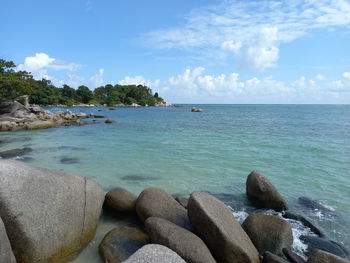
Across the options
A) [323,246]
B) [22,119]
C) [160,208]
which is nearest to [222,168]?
[323,246]

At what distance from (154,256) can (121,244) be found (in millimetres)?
2274

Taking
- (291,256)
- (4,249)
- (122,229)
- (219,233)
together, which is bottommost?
(291,256)

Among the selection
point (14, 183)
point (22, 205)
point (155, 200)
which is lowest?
point (155, 200)

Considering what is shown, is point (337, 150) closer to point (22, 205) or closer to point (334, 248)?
point (334, 248)

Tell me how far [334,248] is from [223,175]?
20.3 ft

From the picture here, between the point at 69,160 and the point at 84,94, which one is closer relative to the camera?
the point at 69,160

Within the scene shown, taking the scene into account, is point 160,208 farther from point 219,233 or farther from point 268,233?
point 268,233

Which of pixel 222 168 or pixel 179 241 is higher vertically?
pixel 179 241

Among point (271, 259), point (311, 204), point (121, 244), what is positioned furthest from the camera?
point (311, 204)

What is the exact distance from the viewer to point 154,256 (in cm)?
341

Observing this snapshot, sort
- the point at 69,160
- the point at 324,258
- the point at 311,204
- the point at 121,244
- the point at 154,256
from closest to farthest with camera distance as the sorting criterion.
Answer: the point at 154,256, the point at 324,258, the point at 121,244, the point at 311,204, the point at 69,160

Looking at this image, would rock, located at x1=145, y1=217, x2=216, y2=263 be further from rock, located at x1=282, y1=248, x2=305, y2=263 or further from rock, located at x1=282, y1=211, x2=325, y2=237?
rock, located at x1=282, y1=211, x2=325, y2=237

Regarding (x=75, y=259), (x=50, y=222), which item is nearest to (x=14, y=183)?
(x=50, y=222)

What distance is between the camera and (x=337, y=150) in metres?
18.7
